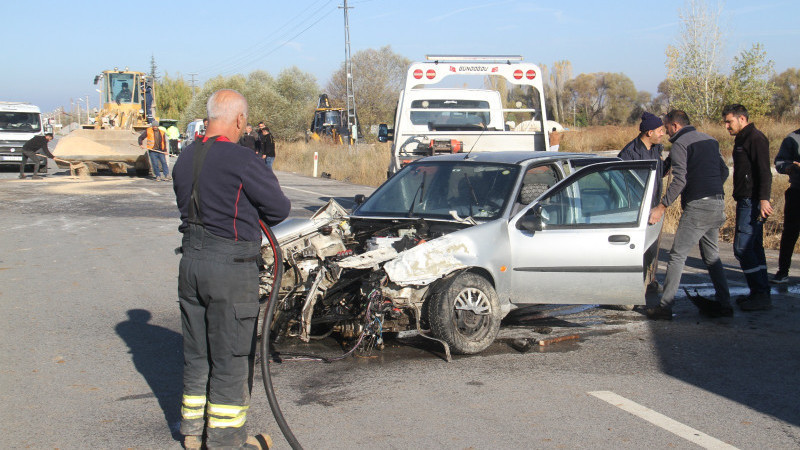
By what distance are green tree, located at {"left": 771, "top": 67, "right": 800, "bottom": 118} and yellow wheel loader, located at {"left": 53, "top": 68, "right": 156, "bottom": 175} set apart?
84.0ft

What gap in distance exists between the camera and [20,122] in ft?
88.2

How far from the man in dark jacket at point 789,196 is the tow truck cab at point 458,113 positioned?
4.60 m

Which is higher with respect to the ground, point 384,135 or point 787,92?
point 787,92

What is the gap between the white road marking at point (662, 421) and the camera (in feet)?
13.6

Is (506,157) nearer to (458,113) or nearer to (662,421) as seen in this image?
(662,421)

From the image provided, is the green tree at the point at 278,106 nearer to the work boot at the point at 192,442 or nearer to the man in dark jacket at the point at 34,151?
the man in dark jacket at the point at 34,151

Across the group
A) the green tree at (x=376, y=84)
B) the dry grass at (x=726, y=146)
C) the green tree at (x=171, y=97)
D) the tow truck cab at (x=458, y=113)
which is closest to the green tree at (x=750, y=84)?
the dry grass at (x=726, y=146)

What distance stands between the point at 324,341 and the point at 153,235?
6.63 meters

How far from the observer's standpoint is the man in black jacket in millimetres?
7348

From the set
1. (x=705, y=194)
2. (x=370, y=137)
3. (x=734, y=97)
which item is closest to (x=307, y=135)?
(x=370, y=137)

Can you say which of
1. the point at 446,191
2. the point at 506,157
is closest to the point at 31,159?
the point at 446,191

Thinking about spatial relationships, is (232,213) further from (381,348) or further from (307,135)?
(307,135)

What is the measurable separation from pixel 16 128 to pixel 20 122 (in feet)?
1.29

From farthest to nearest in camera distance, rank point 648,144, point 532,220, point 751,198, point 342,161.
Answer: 1. point 342,161
2. point 648,144
3. point 751,198
4. point 532,220
